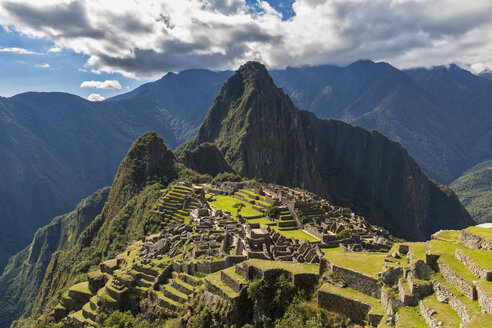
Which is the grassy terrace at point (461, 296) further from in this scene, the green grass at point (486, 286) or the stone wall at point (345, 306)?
the stone wall at point (345, 306)

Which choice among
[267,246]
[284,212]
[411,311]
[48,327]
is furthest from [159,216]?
[411,311]

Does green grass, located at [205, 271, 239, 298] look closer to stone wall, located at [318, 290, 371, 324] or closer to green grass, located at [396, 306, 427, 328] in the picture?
stone wall, located at [318, 290, 371, 324]

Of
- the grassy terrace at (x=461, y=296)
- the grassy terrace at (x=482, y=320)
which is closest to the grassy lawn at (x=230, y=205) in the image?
the grassy terrace at (x=461, y=296)

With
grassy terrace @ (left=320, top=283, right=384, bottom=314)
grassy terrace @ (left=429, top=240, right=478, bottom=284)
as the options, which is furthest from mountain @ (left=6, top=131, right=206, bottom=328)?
grassy terrace @ (left=429, top=240, right=478, bottom=284)

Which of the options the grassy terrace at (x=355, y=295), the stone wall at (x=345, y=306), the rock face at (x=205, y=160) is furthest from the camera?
the rock face at (x=205, y=160)

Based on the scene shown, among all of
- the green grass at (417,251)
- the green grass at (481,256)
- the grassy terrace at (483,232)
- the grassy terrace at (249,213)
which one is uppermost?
the grassy terrace at (483,232)

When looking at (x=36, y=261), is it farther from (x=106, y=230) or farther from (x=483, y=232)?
(x=483, y=232)
